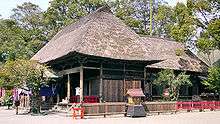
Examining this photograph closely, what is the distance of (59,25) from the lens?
52562 mm

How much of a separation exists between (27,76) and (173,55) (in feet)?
52.9

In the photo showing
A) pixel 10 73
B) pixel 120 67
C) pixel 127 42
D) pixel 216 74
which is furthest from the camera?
pixel 216 74

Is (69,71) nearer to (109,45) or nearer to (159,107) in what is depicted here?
(109,45)

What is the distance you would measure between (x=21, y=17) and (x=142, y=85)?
33.4 metres

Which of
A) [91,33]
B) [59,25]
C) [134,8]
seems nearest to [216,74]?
[91,33]

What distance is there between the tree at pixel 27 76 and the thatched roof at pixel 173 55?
1079cm

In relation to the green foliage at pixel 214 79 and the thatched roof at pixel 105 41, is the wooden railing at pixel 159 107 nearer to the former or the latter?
the thatched roof at pixel 105 41

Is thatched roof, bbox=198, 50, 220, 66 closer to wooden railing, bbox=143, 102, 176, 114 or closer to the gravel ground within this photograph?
wooden railing, bbox=143, 102, 176, 114

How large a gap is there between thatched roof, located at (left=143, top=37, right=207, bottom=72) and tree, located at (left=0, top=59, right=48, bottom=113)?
1079 centimetres

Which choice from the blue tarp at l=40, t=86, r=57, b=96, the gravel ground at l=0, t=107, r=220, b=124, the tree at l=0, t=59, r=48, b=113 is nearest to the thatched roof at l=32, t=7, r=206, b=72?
the tree at l=0, t=59, r=48, b=113

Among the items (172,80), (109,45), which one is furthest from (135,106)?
(172,80)

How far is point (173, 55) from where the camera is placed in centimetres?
3400

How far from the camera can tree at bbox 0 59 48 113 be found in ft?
76.4

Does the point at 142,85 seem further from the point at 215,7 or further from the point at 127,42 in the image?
the point at 215,7
